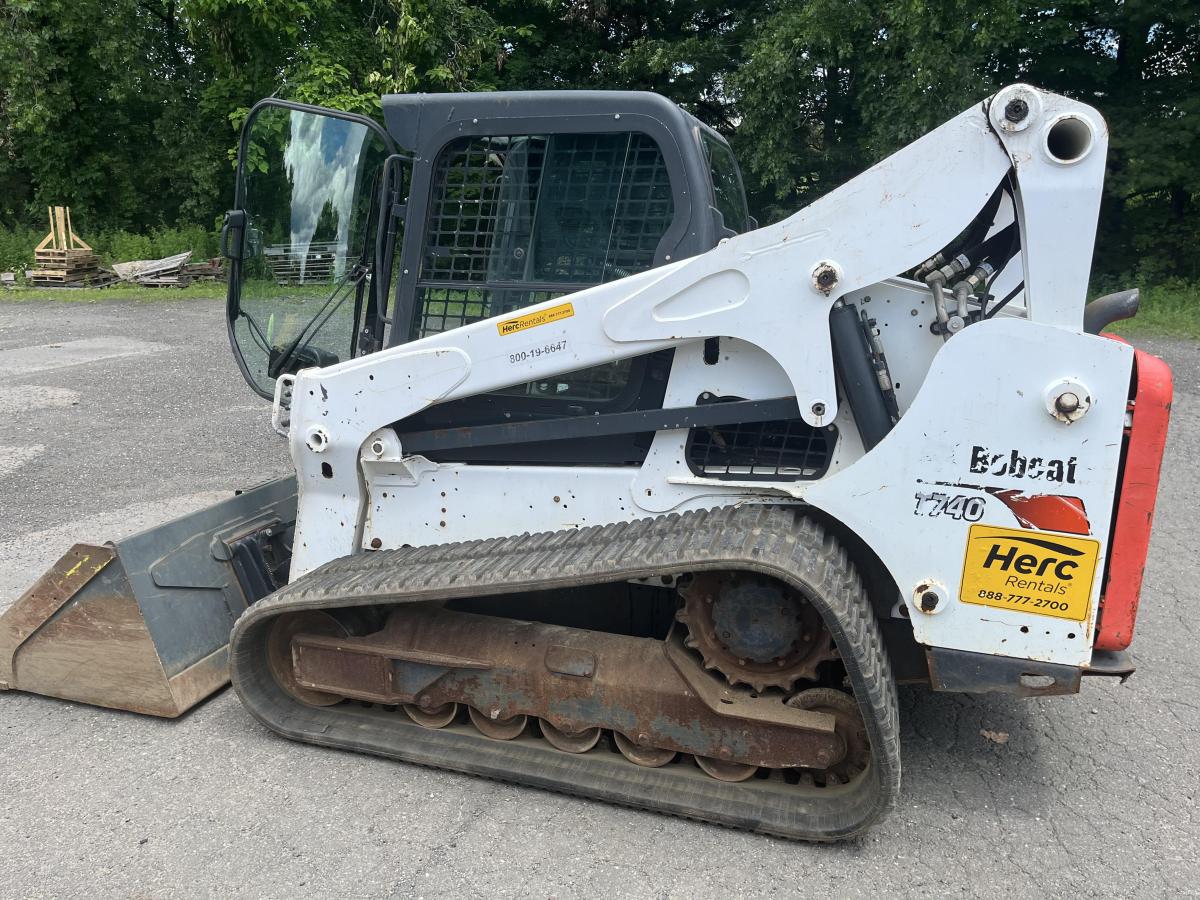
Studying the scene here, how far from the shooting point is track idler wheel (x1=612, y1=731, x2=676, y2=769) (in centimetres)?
286

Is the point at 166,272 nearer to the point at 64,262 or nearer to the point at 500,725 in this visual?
the point at 64,262

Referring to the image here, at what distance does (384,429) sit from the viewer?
9.99ft

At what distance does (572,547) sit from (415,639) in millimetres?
668

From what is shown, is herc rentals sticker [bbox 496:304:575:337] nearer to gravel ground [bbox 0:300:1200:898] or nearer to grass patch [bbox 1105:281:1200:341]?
gravel ground [bbox 0:300:1200:898]

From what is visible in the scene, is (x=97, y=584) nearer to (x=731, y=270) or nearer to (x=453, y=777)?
(x=453, y=777)

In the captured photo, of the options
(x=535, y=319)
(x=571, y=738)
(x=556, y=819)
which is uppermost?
(x=535, y=319)

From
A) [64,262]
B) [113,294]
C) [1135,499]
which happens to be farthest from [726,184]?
[64,262]

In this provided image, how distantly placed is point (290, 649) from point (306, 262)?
4.62ft

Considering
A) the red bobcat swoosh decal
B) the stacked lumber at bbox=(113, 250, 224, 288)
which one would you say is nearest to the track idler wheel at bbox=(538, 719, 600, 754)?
the red bobcat swoosh decal

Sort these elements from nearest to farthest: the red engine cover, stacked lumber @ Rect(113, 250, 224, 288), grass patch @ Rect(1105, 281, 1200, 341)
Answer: the red engine cover, grass patch @ Rect(1105, 281, 1200, 341), stacked lumber @ Rect(113, 250, 224, 288)

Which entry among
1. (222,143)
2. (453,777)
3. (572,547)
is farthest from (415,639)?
(222,143)

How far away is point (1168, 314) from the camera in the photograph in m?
12.0

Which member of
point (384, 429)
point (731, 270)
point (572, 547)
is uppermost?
point (731, 270)

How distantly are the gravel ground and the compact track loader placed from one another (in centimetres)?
11
